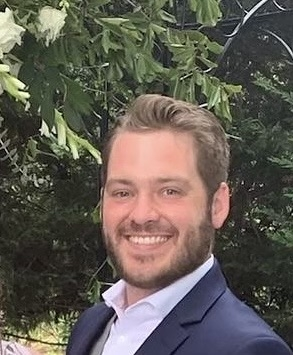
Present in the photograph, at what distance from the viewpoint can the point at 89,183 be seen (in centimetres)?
301

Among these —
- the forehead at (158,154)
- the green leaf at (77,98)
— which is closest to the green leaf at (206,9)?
the green leaf at (77,98)

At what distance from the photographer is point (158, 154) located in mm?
1331

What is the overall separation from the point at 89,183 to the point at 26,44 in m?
1.50

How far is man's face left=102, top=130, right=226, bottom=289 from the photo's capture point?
4.27ft

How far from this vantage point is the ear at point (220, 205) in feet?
4.41

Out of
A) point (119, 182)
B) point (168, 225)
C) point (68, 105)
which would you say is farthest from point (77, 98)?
point (168, 225)

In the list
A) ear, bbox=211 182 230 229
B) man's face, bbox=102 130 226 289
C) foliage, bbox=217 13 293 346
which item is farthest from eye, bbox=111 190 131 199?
foliage, bbox=217 13 293 346

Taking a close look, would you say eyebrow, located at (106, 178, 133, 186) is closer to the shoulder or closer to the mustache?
the mustache

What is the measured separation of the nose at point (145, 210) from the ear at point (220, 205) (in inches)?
3.7

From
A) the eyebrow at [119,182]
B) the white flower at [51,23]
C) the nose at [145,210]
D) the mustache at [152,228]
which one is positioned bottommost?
the mustache at [152,228]

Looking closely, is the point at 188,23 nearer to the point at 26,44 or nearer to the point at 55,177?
the point at 55,177

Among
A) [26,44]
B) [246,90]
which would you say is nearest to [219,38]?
[246,90]

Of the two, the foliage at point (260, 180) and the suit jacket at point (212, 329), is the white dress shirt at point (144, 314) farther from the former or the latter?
the foliage at point (260, 180)

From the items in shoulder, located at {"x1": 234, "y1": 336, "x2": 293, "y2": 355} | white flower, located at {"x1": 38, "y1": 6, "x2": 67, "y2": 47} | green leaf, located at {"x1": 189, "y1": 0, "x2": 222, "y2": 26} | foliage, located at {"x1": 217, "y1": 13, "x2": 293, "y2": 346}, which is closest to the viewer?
shoulder, located at {"x1": 234, "y1": 336, "x2": 293, "y2": 355}
